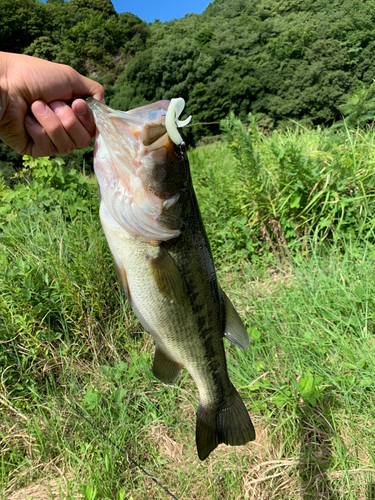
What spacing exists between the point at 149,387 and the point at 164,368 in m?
1.47

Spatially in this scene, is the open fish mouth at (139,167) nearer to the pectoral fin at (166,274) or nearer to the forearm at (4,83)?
the pectoral fin at (166,274)

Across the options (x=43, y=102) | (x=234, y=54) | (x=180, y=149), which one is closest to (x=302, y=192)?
(x=180, y=149)

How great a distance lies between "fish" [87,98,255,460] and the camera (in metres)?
1.08

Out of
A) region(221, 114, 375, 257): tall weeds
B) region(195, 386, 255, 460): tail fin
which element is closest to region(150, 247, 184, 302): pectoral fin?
region(195, 386, 255, 460): tail fin

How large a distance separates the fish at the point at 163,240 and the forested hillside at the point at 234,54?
2039cm

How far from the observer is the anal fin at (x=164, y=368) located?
1.33m

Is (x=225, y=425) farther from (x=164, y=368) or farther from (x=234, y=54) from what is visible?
→ (x=234, y=54)

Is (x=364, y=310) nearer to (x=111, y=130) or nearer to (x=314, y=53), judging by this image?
(x=111, y=130)

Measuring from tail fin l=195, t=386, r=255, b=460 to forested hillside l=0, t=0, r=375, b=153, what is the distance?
2049 cm

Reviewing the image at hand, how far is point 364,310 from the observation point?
2551mm

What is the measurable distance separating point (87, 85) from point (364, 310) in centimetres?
251

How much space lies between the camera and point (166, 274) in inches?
45.3

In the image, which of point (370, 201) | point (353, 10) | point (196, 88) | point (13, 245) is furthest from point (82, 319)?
point (353, 10)

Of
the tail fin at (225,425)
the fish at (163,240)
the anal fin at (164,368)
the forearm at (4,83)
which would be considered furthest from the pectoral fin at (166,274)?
the forearm at (4,83)
